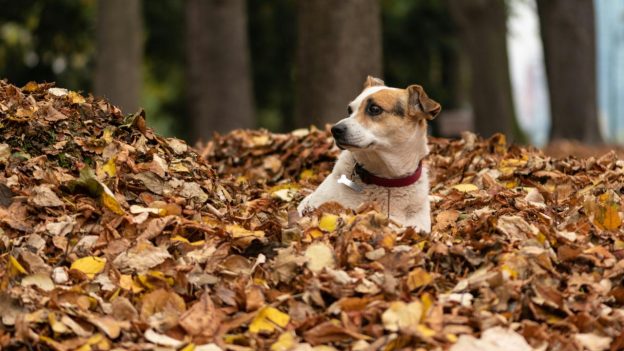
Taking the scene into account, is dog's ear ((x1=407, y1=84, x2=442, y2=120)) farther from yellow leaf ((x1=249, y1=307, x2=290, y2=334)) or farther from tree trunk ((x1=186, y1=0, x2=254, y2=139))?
tree trunk ((x1=186, y1=0, x2=254, y2=139))

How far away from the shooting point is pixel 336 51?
12172mm

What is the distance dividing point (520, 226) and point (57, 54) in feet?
68.4

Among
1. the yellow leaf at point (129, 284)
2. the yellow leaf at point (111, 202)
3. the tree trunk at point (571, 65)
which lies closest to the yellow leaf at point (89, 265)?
the yellow leaf at point (129, 284)

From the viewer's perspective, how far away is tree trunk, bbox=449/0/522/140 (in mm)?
17984

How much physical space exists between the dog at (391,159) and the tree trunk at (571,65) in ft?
42.3

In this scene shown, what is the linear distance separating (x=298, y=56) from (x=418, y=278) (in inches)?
332

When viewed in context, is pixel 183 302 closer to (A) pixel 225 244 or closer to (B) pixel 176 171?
(A) pixel 225 244

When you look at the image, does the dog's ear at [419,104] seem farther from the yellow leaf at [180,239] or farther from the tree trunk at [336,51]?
the tree trunk at [336,51]

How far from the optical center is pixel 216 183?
6805 mm

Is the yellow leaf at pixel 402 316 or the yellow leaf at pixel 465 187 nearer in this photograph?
the yellow leaf at pixel 402 316

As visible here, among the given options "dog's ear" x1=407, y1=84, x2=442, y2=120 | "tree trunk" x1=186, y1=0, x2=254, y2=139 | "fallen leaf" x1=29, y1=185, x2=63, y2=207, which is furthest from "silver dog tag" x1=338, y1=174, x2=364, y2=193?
"tree trunk" x1=186, y1=0, x2=254, y2=139

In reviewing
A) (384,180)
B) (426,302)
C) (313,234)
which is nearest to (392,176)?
(384,180)

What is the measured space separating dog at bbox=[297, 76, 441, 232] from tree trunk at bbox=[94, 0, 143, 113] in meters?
9.73

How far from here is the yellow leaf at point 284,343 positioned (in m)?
4.23
